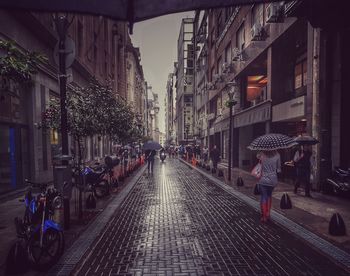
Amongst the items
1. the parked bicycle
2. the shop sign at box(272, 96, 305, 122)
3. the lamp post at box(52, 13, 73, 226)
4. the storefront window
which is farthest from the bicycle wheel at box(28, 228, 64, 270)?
the storefront window

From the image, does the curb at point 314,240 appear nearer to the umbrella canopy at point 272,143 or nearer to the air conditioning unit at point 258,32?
the umbrella canopy at point 272,143

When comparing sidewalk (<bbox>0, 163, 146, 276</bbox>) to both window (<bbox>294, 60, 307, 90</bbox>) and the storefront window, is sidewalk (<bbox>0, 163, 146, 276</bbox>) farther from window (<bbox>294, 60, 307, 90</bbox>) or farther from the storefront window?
the storefront window

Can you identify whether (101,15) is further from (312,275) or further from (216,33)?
(216,33)

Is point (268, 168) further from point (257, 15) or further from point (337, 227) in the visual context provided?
point (257, 15)

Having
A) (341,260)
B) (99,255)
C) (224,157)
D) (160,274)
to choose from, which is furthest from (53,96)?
(224,157)

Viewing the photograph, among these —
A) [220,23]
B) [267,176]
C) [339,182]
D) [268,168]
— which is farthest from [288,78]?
[220,23]

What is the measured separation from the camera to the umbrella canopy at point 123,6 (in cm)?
225

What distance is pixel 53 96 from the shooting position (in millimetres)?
17516

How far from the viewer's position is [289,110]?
1596 centimetres

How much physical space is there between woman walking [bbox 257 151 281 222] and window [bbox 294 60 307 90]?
9.24 meters

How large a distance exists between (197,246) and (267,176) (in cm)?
278

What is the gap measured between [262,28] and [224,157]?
53.6 ft

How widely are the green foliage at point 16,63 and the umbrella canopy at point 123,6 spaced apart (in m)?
2.60

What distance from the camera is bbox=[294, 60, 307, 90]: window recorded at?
52.7ft
